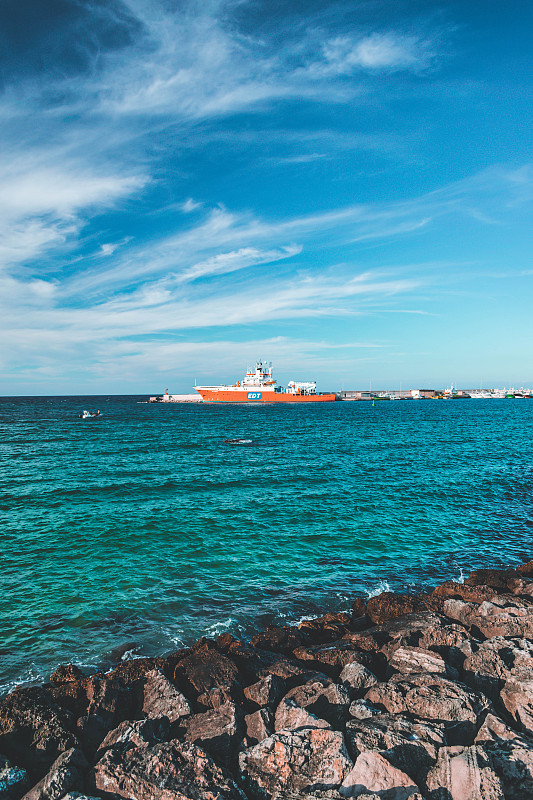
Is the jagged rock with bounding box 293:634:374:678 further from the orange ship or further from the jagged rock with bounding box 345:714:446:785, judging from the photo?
the orange ship

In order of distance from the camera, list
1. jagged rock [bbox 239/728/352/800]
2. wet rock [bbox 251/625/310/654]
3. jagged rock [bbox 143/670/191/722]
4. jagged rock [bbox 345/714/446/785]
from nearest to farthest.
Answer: jagged rock [bbox 239/728/352/800]
jagged rock [bbox 345/714/446/785]
jagged rock [bbox 143/670/191/722]
wet rock [bbox 251/625/310/654]

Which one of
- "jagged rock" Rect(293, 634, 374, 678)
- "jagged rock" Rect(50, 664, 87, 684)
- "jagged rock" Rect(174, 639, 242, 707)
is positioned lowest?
"jagged rock" Rect(50, 664, 87, 684)

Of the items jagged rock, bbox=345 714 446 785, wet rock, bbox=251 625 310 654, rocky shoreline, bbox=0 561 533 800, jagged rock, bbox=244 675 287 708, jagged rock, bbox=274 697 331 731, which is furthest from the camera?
wet rock, bbox=251 625 310 654

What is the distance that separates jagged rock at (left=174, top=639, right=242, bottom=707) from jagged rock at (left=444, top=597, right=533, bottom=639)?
5.38m

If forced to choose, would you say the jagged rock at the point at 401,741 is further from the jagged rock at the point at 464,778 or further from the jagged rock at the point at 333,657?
the jagged rock at the point at 333,657

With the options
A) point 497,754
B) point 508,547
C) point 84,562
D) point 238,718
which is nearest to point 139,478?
point 84,562

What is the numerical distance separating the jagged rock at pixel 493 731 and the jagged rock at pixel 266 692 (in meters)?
2.90

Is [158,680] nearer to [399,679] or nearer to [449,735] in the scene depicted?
[399,679]

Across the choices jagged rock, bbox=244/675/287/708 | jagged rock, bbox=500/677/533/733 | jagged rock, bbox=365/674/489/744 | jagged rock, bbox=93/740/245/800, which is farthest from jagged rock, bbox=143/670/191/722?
jagged rock, bbox=500/677/533/733

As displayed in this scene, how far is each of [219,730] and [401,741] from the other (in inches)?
94.6

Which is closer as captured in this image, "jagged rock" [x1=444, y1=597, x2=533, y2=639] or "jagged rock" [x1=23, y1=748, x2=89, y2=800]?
"jagged rock" [x1=23, y1=748, x2=89, y2=800]

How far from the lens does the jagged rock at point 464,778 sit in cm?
465

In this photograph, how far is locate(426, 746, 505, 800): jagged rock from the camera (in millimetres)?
4648

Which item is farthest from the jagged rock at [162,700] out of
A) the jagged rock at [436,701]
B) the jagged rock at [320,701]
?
the jagged rock at [436,701]
